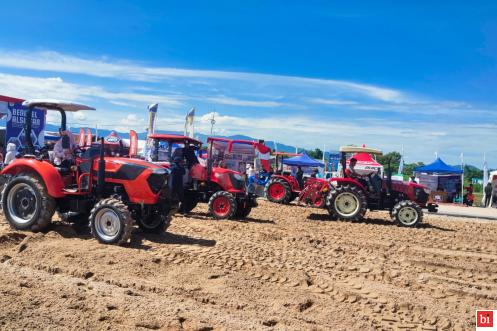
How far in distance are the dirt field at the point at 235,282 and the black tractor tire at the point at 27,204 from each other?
23cm

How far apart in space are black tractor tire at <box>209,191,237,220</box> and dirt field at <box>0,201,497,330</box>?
1871 millimetres

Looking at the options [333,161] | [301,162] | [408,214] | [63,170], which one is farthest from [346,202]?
[333,161]

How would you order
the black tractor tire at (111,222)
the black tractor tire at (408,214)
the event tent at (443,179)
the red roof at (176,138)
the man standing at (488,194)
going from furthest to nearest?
the event tent at (443,179) < the man standing at (488,194) < the black tractor tire at (408,214) < the red roof at (176,138) < the black tractor tire at (111,222)

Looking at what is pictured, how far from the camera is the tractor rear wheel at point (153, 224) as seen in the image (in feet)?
24.4

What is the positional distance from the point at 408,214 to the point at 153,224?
21.1ft

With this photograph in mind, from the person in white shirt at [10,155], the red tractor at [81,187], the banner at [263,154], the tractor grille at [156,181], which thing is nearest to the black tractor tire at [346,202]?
the banner at [263,154]

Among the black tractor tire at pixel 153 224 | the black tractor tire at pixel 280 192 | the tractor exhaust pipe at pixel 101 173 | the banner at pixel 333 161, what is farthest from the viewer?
the banner at pixel 333 161

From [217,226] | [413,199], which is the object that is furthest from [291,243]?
[413,199]

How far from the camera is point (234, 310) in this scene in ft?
14.2

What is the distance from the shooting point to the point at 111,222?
6.39 metres

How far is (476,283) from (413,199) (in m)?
6.00

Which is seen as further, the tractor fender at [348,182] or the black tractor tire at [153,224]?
the tractor fender at [348,182]

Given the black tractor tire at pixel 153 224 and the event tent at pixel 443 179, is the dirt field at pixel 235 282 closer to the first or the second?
the black tractor tire at pixel 153 224

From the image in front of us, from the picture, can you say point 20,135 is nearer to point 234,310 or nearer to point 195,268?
point 195,268
